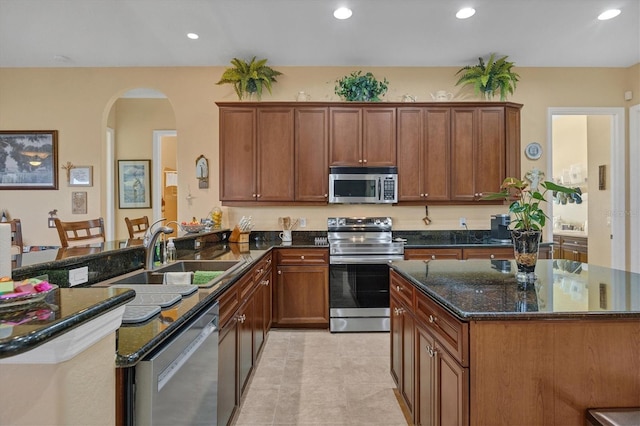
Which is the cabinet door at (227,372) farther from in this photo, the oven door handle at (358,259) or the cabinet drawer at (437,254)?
the cabinet drawer at (437,254)

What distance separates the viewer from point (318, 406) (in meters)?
2.28

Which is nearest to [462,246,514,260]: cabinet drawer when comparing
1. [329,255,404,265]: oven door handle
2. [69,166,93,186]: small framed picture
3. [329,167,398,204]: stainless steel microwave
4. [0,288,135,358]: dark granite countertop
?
[329,255,404,265]: oven door handle

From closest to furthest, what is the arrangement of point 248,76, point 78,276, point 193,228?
point 78,276, point 193,228, point 248,76

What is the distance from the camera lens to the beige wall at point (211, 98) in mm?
4281

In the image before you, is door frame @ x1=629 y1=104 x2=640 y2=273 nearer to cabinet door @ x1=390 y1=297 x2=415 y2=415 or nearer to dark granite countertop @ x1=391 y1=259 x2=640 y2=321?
dark granite countertop @ x1=391 y1=259 x2=640 y2=321

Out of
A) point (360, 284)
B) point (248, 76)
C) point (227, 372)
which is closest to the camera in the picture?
point (227, 372)

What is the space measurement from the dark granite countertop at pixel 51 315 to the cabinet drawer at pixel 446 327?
1.14 meters

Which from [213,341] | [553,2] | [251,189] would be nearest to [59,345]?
[213,341]

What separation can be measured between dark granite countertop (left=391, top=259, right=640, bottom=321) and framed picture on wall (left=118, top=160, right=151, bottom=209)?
4.85 meters

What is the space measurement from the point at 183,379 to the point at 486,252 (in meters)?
3.44

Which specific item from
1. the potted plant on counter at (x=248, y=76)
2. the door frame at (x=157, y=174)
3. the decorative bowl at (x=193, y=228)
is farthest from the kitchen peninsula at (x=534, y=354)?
the door frame at (x=157, y=174)

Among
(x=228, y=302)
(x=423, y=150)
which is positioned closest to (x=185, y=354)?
(x=228, y=302)

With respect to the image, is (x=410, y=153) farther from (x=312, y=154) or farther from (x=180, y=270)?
(x=180, y=270)

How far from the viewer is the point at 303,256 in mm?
3652
